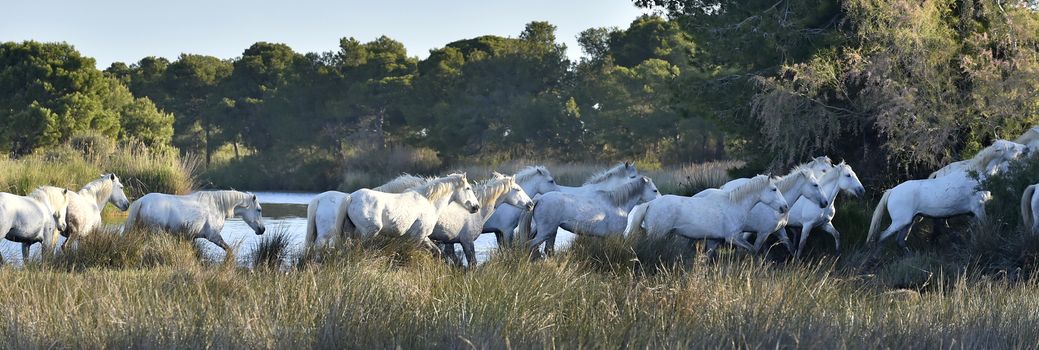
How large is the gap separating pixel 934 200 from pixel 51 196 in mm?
9537

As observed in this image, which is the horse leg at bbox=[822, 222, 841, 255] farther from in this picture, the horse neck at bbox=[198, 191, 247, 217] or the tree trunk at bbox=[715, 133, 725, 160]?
the tree trunk at bbox=[715, 133, 725, 160]

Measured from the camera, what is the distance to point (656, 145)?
4719 centimetres

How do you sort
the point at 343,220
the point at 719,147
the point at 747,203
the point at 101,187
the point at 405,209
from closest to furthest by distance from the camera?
the point at 343,220
the point at 405,209
the point at 747,203
the point at 101,187
the point at 719,147

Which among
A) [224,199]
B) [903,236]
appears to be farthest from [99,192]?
[903,236]

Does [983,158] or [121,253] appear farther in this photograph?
[983,158]

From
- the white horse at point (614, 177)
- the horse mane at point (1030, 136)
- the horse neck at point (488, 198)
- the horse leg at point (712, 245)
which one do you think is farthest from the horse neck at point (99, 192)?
the horse mane at point (1030, 136)

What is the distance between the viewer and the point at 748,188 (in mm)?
13602

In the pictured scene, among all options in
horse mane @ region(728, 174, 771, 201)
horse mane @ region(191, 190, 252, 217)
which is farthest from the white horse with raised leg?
horse mane @ region(191, 190, 252, 217)

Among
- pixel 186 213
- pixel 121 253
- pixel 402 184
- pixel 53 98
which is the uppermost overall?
pixel 53 98

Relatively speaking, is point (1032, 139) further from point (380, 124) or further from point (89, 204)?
point (380, 124)

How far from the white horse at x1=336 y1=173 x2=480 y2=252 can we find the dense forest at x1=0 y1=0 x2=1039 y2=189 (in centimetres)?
795

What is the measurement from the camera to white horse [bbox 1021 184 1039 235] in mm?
12453

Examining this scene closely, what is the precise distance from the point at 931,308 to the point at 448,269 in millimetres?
3549

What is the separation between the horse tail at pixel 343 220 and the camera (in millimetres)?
12117
